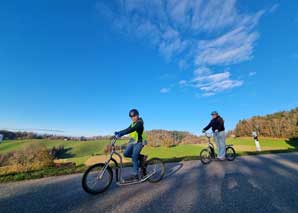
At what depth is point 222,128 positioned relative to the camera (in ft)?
26.1

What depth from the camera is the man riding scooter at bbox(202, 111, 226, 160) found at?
7.77m

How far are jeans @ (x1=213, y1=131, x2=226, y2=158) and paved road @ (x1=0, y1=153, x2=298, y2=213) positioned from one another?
287 cm

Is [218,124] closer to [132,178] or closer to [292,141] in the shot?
[132,178]

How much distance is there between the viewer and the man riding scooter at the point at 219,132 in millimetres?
7770

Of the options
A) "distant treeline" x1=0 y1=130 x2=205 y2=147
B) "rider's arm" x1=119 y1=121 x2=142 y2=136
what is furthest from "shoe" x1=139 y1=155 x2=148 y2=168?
"distant treeline" x1=0 y1=130 x2=205 y2=147

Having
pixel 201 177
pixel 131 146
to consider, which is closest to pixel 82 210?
pixel 131 146

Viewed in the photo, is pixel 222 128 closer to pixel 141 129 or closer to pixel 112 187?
pixel 141 129

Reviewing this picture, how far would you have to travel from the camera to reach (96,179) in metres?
4.05

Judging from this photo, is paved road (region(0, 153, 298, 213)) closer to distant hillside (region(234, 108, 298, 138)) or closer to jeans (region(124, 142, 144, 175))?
jeans (region(124, 142, 144, 175))

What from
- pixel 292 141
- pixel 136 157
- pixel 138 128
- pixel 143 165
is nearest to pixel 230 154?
pixel 143 165

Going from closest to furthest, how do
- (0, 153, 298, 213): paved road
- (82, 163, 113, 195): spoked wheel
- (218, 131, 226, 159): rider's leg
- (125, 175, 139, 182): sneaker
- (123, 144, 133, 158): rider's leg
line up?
(0, 153, 298, 213): paved road
(82, 163, 113, 195): spoked wheel
(125, 175, 139, 182): sneaker
(123, 144, 133, 158): rider's leg
(218, 131, 226, 159): rider's leg

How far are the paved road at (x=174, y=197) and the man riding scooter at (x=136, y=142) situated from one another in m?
0.51

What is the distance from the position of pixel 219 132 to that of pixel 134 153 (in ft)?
16.0

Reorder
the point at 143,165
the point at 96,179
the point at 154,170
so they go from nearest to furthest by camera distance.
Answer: the point at 96,179
the point at 143,165
the point at 154,170
